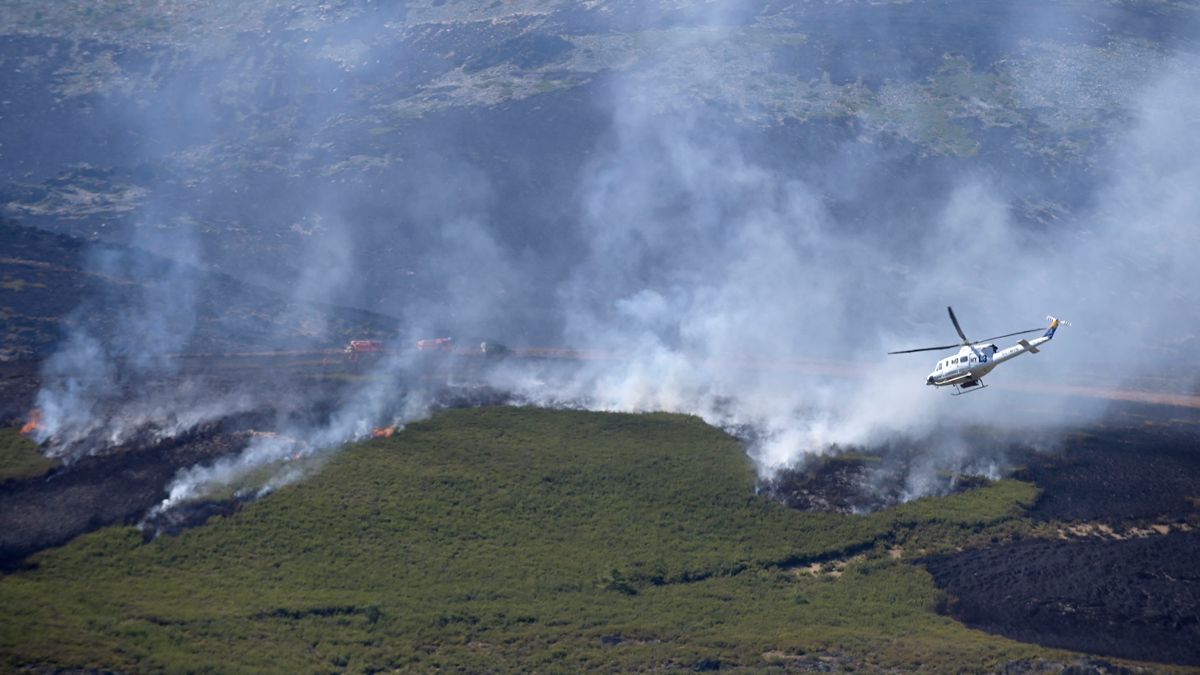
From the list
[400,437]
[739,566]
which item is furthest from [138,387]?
[739,566]

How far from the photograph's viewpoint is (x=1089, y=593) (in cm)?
6719

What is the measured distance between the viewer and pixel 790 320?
121875 millimetres

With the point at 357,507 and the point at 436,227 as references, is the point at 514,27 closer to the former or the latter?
the point at 436,227

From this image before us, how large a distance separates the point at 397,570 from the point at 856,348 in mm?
67910

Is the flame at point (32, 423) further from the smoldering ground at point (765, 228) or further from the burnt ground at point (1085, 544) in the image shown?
the burnt ground at point (1085, 544)

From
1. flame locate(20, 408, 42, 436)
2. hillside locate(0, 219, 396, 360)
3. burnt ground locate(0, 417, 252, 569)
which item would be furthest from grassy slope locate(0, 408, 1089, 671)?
hillside locate(0, 219, 396, 360)

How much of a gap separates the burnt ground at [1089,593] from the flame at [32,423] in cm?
7013

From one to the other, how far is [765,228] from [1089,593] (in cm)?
7886

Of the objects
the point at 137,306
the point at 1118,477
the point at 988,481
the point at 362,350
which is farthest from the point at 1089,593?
the point at 137,306

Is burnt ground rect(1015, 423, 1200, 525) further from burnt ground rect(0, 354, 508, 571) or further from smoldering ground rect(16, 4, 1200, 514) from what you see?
burnt ground rect(0, 354, 508, 571)

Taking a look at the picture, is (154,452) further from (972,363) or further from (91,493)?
(972,363)

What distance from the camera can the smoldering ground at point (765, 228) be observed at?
317 feet

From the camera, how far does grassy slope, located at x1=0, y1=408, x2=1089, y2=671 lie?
196 feet

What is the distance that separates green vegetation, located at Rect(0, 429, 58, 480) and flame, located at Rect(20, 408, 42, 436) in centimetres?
69
